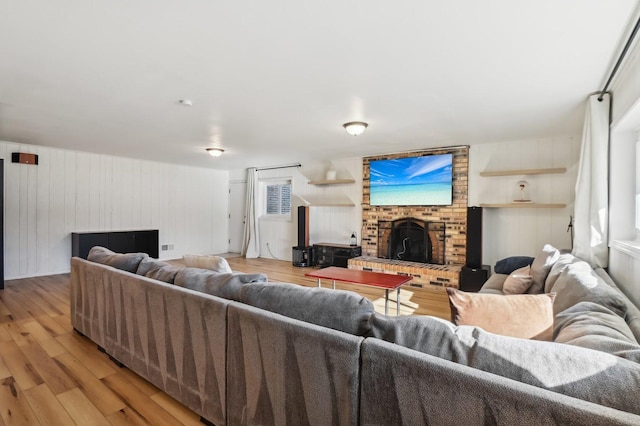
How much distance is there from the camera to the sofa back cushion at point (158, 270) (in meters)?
2.15

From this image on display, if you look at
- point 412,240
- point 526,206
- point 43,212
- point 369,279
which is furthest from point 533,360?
point 43,212

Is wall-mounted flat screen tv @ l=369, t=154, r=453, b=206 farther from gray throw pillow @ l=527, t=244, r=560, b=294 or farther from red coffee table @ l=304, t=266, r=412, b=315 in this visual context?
gray throw pillow @ l=527, t=244, r=560, b=294

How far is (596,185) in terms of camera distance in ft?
9.29

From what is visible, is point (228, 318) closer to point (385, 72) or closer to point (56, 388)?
point (56, 388)

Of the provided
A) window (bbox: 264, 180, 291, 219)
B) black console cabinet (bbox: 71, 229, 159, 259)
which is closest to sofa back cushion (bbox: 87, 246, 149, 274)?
black console cabinet (bbox: 71, 229, 159, 259)

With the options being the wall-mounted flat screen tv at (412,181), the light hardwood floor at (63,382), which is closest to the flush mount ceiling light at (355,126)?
the wall-mounted flat screen tv at (412,181)

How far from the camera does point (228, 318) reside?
1605 millimetres

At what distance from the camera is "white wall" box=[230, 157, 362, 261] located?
6.43m

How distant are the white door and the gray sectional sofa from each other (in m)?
5.92

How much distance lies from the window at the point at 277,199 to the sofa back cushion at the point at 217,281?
17.9 feet

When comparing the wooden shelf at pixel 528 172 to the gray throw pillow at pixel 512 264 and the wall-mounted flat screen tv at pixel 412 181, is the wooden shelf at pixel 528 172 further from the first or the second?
the gray throw pillow at pixel 512 264

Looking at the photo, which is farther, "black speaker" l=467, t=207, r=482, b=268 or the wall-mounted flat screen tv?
the wall-mounted flat screen tv

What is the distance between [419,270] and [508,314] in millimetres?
3651

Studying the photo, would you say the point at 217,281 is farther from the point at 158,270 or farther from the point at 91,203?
the point at 91,203
